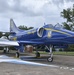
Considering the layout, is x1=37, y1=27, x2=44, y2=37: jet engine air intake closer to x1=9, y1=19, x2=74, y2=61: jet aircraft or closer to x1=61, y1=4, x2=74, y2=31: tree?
x1=9, y1=19, x2=74, y2=61: jet aircraft

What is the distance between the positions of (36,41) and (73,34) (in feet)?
14.2

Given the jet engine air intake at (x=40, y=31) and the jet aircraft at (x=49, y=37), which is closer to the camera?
the jet aircraft at (x=49, y=37)

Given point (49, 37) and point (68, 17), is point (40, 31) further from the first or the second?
point (68, 17)

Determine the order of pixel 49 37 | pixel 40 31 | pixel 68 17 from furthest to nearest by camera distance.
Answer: pixel 68 17 → pixel 40 31 → pixel 49 37

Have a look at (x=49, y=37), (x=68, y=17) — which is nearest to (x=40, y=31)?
(x=49, y=37)

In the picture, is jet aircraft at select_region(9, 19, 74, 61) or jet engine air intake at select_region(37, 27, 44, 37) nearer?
jet aircraft at select_region(9, 19, 74, 61)

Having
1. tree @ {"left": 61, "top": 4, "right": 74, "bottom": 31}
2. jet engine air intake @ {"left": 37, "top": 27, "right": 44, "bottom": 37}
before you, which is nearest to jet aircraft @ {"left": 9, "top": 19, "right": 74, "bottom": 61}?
jet engine air intake @ {"left": 37, "top": 27, "right": 44, "bottom": 37}

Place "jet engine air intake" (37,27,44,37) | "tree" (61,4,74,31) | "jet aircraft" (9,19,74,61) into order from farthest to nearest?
"tree" (61,4,74,31) → "jet engine air intake" (37,27,44,37) → "jet aircraft" (9,19,74,61)

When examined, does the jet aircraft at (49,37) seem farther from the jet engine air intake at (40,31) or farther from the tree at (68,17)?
the tree at (68,17)

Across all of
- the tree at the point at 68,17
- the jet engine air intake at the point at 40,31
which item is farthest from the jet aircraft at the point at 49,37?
the tree at the point at 68,17

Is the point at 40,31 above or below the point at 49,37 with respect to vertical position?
above

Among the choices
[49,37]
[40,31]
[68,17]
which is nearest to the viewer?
[49,37]

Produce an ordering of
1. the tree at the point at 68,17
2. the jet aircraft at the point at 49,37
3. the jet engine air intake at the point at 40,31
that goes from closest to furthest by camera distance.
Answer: the jet aircraft at the point at 49,37 < the jet engine air intake at the point at 40,31 < the tree at the point at 68,17

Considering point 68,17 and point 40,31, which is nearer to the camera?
point 40,31
